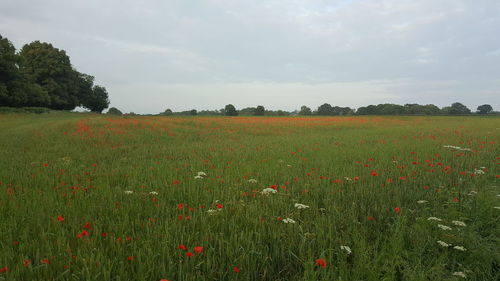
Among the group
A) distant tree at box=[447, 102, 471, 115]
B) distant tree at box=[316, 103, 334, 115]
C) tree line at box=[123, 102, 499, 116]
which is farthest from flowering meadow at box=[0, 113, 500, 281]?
distant tree at box=[447, 102, 471, 115]

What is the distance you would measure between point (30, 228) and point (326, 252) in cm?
381

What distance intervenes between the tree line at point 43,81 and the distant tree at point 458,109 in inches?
5431

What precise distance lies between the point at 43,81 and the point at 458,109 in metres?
154

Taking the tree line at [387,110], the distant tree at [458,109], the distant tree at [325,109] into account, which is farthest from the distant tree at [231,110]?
the distant tree at [458,109]

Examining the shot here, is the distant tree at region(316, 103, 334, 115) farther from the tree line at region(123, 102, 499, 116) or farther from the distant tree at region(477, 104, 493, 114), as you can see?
the distant tree at region(477, 104, 493, 114)

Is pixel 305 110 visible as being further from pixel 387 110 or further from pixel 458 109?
pixel 458 109

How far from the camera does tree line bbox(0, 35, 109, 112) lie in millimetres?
43969

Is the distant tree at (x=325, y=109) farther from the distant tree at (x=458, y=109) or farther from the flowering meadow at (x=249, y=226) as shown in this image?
the flowering meadow at (x=249, y=226)

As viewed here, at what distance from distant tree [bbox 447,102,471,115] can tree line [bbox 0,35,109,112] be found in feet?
453

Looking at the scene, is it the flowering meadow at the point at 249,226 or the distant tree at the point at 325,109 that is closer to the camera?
the flowering meadow at the point at 249,226

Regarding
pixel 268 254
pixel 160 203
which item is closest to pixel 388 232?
pixel 268 254

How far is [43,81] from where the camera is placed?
5609 cm

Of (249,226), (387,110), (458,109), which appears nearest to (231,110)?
(387,110)

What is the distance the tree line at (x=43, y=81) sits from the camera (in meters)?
44.0
